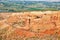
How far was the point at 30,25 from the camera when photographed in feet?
14.8

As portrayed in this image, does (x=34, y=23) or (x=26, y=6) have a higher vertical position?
(x=26, y=6)

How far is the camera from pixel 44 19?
14.9 ft

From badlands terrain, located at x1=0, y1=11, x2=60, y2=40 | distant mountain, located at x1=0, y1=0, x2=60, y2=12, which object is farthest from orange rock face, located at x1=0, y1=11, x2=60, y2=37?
distant mountain, located at x1=0, y1=0, x2=60, y2=12

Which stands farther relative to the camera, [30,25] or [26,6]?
[26,6]

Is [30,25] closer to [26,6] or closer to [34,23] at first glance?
[34,23]

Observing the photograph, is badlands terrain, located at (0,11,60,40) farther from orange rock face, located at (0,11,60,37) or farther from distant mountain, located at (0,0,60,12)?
distant mountain, located at (0,0,60,12)

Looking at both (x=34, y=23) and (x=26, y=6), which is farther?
(x=26, y=6)

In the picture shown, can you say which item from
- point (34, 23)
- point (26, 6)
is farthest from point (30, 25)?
point (26, 6)

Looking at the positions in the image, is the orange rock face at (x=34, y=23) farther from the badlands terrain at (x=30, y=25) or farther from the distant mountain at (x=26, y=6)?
A: the distant mountain at (x=26, y=6)

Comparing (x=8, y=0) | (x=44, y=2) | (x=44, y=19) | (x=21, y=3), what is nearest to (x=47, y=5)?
(x=44, y=2)

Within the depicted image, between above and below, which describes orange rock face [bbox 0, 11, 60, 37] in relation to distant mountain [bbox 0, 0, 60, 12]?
below

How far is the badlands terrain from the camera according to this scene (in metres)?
4.39

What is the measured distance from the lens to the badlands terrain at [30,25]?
439 centimetres

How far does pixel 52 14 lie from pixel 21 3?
1121mm
